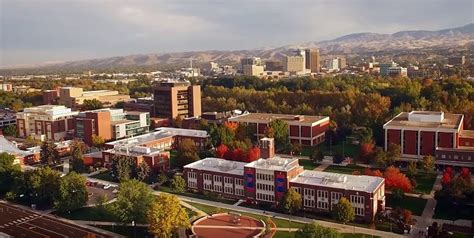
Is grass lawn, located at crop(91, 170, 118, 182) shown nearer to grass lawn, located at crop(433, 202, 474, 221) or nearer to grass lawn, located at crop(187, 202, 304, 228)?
grass lawn, located at crop(187, 202, 304, 228)

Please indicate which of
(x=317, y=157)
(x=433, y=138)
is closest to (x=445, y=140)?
(x=433, y=138)

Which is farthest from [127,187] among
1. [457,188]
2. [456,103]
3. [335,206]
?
[456,103]

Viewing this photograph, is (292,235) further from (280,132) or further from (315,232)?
(280,132)

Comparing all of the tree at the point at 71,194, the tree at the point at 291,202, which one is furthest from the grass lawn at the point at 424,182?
the tree at the point at 71,194

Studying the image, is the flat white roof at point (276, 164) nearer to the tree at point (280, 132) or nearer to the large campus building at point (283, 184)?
the large campus building at point (283, 184)

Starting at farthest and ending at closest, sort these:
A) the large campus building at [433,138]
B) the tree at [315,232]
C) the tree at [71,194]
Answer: the large campus building at [433,138]
the tree at [71,194]
the tree at [315,232]
